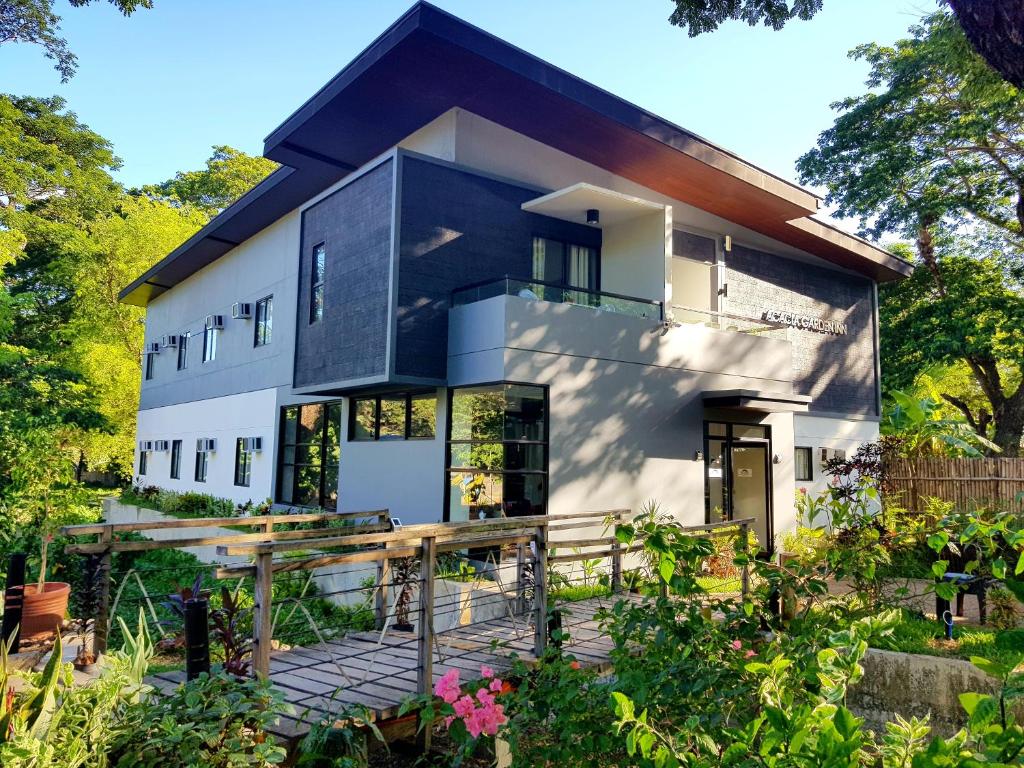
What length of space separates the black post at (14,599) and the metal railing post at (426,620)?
129 inches

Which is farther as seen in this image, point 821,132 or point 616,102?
point 821,132

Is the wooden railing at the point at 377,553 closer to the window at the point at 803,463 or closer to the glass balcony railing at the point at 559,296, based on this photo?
the glass balcony railing at the point at 559,296

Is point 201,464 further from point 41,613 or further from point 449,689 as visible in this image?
point 449,689

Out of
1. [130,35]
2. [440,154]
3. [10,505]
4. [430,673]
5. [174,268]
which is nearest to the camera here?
[430,673]

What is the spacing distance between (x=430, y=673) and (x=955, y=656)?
13.7 ft

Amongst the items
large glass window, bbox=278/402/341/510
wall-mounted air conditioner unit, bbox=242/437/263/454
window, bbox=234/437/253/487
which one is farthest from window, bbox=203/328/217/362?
large glass window, bbox=278/402/341/510

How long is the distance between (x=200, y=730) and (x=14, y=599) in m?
4.06

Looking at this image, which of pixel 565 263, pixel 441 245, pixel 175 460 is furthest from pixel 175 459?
pixel 565 263

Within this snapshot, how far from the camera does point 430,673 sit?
15.0 feet

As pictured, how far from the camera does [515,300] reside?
10.4m

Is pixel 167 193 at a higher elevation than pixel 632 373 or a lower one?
higher

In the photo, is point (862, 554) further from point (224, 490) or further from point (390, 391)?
point (224, 490)

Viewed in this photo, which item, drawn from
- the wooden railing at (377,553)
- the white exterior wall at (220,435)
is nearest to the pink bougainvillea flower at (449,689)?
the wooden railing at (377,553)

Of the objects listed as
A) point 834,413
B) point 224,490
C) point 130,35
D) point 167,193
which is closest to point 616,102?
point 130,35
